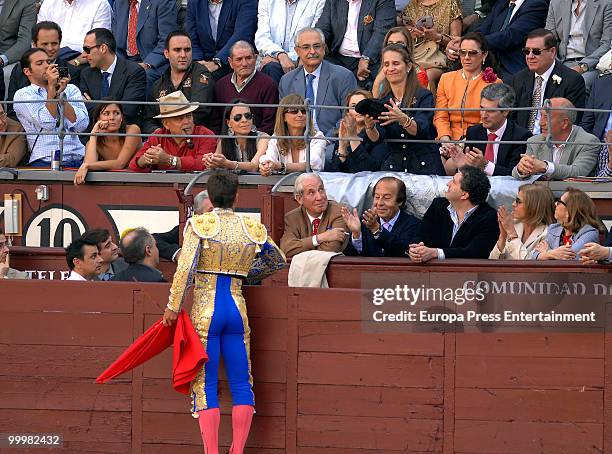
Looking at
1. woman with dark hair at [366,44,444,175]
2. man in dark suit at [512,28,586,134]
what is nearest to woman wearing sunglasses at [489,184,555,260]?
woman with dark hair at [366,44,444,175]

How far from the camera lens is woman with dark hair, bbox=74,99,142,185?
10055 mm

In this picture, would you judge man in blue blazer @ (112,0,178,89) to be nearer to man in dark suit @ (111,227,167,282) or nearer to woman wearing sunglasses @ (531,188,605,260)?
man in dark suit @ (111,227,167,282)

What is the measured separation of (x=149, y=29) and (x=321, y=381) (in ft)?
15.3

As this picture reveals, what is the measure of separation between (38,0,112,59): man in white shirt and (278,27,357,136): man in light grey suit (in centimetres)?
230

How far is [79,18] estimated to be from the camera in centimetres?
1186

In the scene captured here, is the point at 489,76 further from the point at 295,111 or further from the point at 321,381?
the point at 321,381

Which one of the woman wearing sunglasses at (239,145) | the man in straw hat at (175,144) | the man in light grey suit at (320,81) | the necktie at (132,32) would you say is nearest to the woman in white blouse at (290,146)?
the woman wearing sunglasses at (239,145)

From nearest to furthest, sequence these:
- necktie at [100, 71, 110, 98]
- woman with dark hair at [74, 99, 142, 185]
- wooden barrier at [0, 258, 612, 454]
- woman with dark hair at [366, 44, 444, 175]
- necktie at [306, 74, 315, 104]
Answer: wooden barrier at [0, 258, 612, 454] → woman with dark hair at [366, 44, 444, 175] → woman with dark hair at [74, 99, 142, 185] → necktie at [306, 74, 315, 104] → necktie at [100, 71, 110, 98]

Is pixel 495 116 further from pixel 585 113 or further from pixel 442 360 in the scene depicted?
pixel 442 360

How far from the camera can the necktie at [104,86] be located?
10.9 metres

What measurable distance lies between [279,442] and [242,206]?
226cm

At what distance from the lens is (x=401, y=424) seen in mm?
7941

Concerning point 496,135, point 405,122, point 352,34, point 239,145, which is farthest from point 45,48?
point 496,135

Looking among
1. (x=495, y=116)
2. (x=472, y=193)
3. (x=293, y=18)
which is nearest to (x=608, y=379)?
(x=472, y=193)
